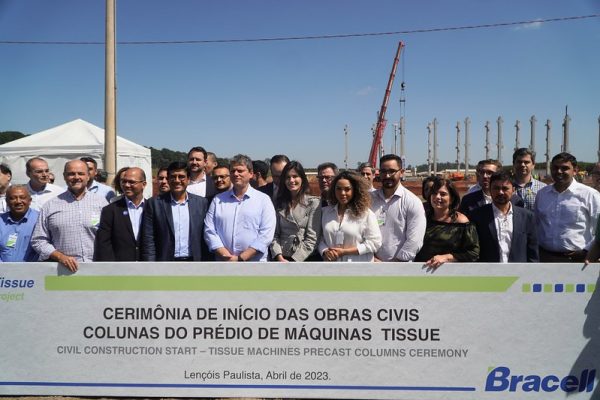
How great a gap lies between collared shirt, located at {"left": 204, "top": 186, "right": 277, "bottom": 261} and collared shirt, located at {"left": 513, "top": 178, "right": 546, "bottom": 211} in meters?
2.77

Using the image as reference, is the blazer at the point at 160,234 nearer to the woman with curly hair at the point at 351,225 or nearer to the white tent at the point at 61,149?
the woman with curly hair at the point at 351,225

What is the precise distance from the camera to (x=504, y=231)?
11.8 feet

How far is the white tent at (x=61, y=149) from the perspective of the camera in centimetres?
1199

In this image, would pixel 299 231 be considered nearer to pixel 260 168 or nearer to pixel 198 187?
pixel 198 187

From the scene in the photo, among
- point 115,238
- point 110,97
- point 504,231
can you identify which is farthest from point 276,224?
point 110,97

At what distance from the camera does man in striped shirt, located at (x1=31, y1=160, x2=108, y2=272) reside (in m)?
3.59

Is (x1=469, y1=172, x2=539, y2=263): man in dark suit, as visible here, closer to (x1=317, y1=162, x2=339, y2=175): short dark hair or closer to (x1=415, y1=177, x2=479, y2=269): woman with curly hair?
(x1=415, y1=177, x2=479, y2=269): woman with curly hair

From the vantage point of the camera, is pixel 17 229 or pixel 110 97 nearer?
pixel 17 229

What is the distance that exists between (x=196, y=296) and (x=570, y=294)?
279 centimetres

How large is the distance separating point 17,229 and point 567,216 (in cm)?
507

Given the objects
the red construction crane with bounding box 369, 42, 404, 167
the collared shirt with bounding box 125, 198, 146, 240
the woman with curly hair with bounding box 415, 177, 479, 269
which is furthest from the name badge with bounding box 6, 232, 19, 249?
the red construction crane with bounding box 369, 42, 404, 167

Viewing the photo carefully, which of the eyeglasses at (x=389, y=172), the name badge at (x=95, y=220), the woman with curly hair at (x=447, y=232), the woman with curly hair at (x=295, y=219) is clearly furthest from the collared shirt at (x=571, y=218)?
the name badge at (x=95, y=220)

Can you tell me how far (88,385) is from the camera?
3.38m

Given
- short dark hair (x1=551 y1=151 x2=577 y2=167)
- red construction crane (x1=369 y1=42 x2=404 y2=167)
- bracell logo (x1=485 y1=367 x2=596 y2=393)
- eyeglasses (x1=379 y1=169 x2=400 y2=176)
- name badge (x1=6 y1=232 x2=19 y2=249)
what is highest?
red construction crane (x1=369 y1=42 x2=404 y2=167)
